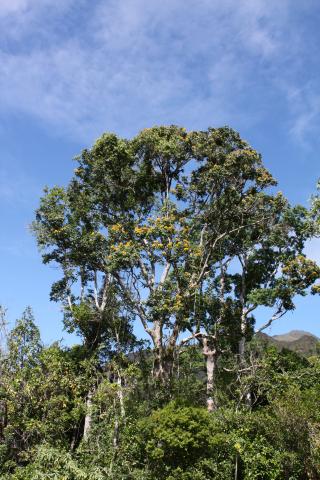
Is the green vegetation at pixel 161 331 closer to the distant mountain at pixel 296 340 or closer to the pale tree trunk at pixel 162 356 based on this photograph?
the pale tree trunk at pixel 162 356

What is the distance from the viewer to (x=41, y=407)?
1875 centimetres

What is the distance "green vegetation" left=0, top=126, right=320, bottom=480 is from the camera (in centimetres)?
1531

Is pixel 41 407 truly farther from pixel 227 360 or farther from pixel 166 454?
pixel 227 360

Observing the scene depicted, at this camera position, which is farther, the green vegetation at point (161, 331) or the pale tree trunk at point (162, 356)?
the pale tree trunk at point (162, 356)

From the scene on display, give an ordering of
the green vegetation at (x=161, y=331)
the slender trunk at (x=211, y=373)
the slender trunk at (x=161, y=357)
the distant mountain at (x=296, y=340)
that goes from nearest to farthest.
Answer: the green vegetation at (x=161, y=331) < the slender trunk at (x=161, y=357) < the slender trunk at (x=211, y=373) < the distant mountain at (x=296, y=340)

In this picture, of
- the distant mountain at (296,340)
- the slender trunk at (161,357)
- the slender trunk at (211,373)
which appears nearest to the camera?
the slender trunk at (161,357)

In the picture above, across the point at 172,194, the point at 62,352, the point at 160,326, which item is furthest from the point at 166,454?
the point at 172,194

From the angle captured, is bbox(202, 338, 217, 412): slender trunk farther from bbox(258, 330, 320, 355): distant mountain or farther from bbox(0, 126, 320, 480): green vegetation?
bbox(258, 330, 320, 355): distant mountain

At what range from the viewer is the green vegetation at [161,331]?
15.3 metres

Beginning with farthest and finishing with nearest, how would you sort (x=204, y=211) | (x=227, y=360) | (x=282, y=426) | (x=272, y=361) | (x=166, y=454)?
1. (x=227, y=360)
2. (x=272, y=361)
3. (x=204, y=211)
4. (x=282, y=426)
5. (x=166, y=454)

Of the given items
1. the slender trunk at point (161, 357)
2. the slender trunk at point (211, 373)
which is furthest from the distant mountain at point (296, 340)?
the slender trunk at point (161, 357)

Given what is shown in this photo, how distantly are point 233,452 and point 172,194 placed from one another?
10610mm

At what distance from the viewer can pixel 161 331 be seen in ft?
64.7

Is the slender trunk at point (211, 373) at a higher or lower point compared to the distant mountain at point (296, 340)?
lower
